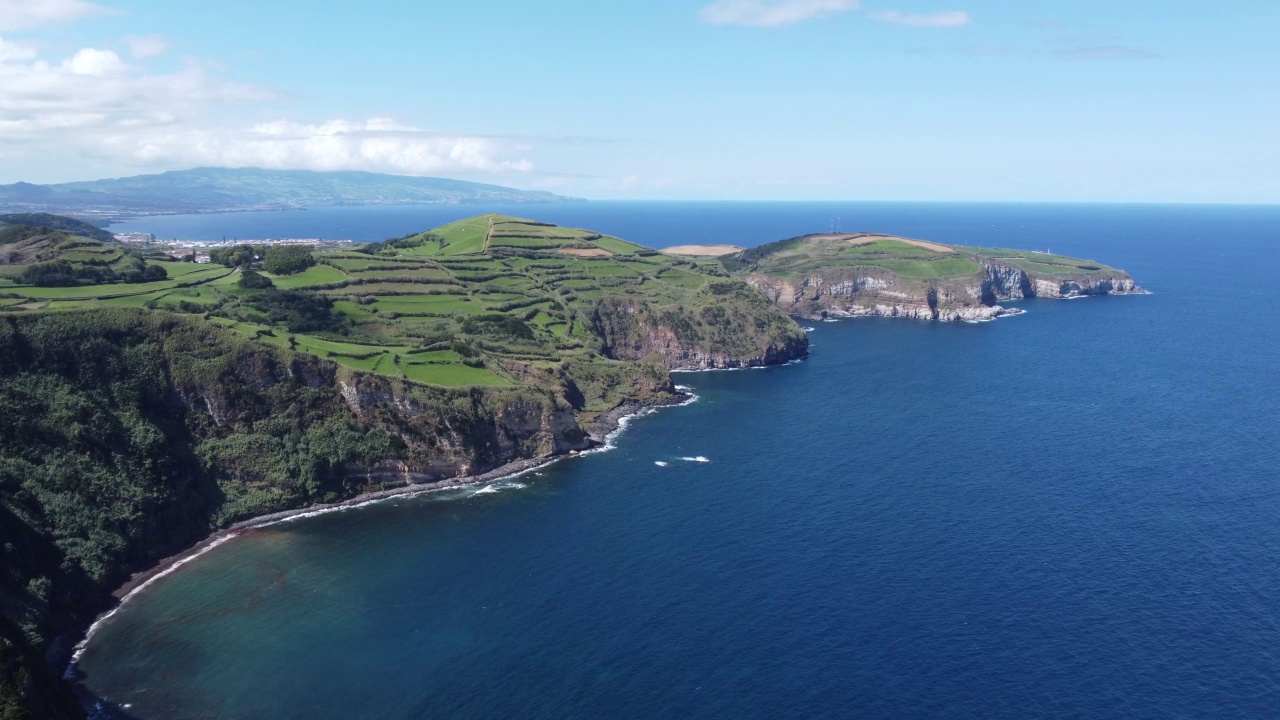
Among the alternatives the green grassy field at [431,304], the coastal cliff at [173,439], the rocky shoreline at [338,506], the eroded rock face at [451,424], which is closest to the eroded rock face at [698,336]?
the green grassy field at [431,304]

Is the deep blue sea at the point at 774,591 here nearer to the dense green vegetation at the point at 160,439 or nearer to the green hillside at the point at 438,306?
the dense green vegetation at the point at 160,439

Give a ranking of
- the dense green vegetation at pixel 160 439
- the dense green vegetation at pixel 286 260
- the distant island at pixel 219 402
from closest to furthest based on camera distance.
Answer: the dense green vegetation at pixel 160 439, the distant island at pixel 219 402, the dense green vegetation at pixel 286 260

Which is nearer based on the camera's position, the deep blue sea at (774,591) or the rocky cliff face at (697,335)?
the deep blue sea at (774,591)

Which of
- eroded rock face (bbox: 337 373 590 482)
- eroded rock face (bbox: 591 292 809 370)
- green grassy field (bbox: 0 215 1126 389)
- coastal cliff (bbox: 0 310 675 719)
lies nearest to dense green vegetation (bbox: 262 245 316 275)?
green grassy field (bbox: 0 215 1126 389)

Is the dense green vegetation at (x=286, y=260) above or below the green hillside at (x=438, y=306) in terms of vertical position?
above

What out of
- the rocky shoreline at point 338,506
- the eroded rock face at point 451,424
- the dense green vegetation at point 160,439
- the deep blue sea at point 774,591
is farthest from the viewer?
the eroded rock face at point 451,424

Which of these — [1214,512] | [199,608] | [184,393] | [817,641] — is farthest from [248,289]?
[1214,512]

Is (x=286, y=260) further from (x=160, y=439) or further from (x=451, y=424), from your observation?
(x=160, y=439)

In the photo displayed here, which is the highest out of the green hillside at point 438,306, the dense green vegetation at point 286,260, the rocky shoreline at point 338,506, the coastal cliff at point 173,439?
the dense green vegetation at point 286,260

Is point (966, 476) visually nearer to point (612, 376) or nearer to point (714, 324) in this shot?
point (612, 376)
